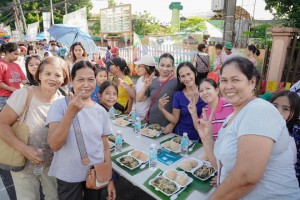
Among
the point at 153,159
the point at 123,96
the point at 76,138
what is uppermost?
the point at 76,138

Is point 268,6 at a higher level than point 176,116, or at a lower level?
higher

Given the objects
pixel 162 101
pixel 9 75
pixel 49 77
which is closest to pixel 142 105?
pixel 162 101

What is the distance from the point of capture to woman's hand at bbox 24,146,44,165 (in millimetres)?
1858

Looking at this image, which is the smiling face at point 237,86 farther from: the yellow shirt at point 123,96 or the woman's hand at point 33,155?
the yellow shirt at point 123,96

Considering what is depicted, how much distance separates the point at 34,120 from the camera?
6.36 ft

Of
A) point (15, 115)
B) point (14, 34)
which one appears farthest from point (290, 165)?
point (14, 34)

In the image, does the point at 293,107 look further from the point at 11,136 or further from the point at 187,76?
the point at 11,136

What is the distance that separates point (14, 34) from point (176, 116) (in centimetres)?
2729

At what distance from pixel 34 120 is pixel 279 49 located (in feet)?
21.7

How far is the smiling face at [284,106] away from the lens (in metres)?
2.12

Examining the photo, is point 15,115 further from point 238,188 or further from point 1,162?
point 238,188

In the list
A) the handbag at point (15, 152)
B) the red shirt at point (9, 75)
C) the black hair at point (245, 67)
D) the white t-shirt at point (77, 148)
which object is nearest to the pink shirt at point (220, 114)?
the black hair at point (245, 67)

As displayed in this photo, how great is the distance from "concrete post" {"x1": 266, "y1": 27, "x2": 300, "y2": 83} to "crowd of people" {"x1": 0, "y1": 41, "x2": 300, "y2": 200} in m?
4.46

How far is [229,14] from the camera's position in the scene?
916cm
